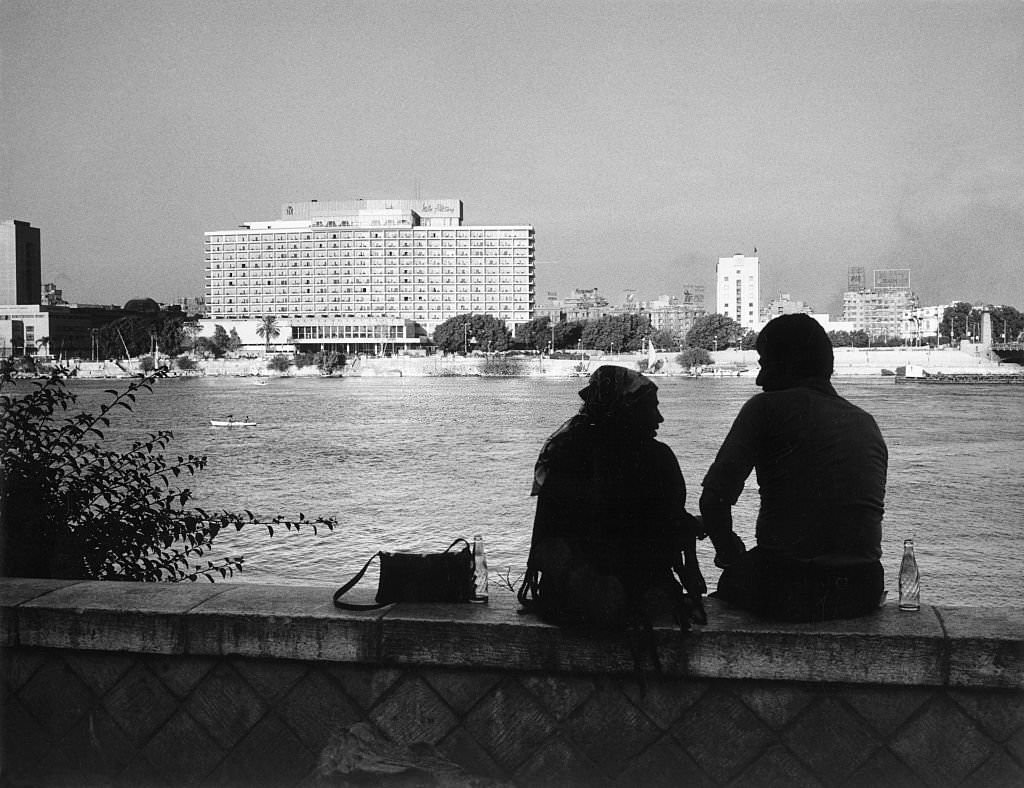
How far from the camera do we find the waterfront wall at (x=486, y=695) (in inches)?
119

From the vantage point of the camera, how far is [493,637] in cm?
318

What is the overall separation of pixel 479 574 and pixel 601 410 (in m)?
0.87

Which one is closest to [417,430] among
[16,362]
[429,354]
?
[16,362]

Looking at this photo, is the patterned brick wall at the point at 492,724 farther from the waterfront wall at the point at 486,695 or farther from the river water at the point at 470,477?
the river water at the point at 470,477

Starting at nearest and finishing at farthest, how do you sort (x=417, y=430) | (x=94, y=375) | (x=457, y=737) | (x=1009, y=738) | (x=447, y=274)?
(x=1009, y=738), (x=457, y=737), (x=417, y=430), (x=94, y=375), (x=447, y=274)

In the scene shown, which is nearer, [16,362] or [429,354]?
[16,362]

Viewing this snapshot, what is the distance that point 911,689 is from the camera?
302cm

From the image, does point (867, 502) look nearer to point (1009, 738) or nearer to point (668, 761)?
point (1009, 738)

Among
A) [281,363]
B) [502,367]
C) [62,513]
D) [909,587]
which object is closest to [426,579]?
[909,587]

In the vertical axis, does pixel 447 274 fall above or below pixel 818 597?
above

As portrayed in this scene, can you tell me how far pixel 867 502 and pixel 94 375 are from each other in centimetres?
13533

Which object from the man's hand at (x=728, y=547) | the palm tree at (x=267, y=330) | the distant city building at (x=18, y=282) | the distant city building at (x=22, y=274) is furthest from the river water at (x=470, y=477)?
the palm tree at (x=267, y=330)

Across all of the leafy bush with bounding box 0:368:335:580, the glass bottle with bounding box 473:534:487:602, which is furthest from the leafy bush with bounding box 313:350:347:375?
the glass bottle with bounding box 473:534:487:602

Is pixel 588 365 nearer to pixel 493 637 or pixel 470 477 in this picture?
pixel 470 477
